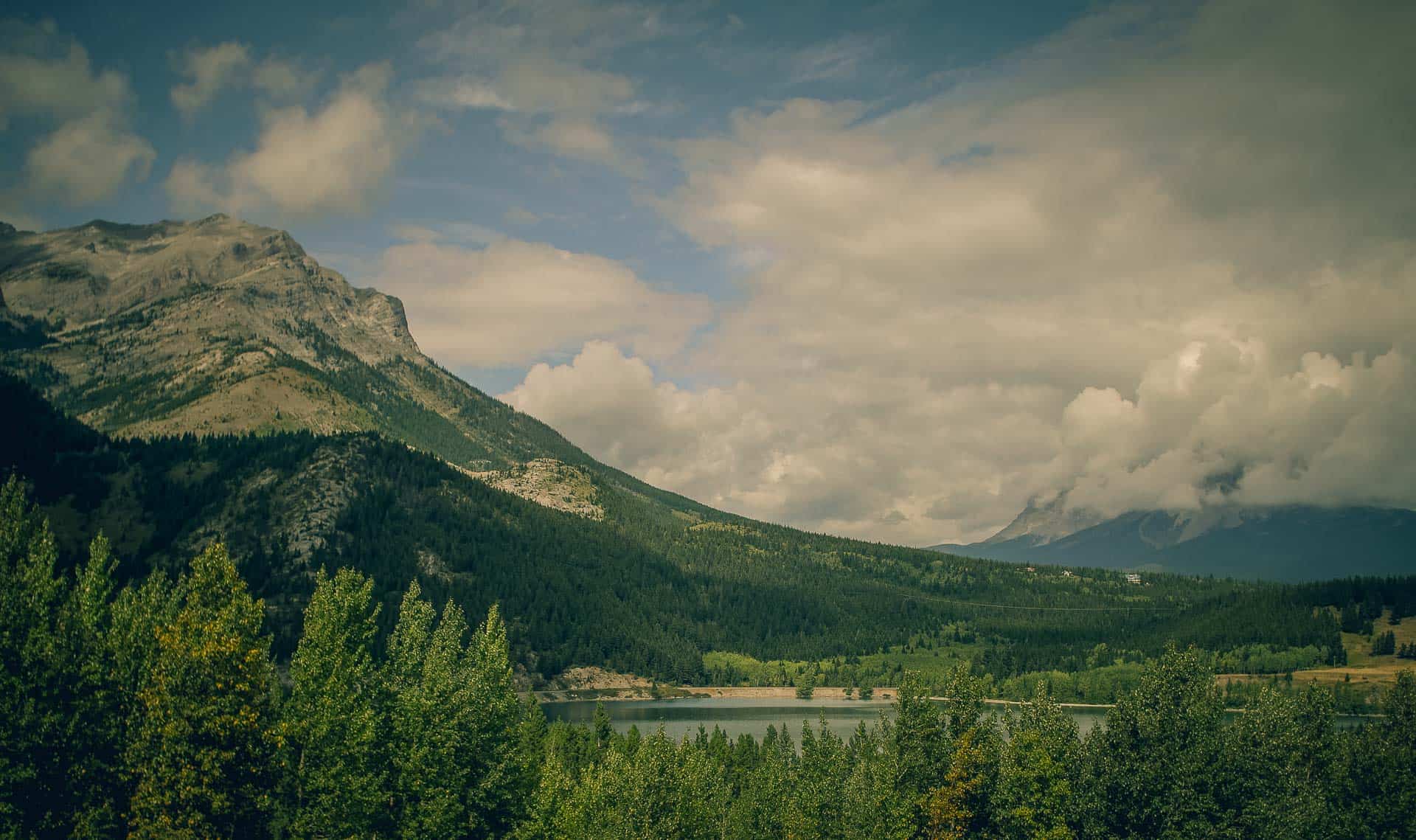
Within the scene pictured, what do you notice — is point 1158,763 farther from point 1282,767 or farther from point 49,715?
point 49,715

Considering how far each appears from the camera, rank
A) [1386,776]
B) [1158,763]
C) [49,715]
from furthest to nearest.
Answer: [1386,776] → [1158,763] → [49,715]

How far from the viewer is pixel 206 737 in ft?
154

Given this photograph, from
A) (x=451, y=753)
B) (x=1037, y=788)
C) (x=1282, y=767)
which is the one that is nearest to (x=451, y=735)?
(x=451, y=753)

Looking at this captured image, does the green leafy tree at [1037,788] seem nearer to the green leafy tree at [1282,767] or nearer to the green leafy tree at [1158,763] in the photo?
the green leafy tree at [1158,763]

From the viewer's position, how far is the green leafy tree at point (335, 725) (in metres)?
52.1

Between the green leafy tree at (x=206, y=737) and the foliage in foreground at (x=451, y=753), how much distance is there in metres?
0.13

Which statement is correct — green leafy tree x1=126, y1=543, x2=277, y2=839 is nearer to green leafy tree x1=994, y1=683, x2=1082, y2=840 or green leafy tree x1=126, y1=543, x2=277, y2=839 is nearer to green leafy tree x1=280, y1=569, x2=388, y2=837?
green leafy tree x1=280, y1=569, x2=388, y2=837

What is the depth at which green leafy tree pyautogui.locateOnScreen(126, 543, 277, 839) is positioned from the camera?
45594 mm

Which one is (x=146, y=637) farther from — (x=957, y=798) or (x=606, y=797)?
(x=957, y=798)

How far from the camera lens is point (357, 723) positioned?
5534 cm

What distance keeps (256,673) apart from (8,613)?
13708mm

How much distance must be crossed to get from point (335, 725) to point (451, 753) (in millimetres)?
10038

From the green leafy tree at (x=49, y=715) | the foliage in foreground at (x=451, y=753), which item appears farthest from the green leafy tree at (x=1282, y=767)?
the green leafy tree at (x=49, y=715)

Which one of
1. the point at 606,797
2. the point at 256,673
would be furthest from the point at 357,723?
the point at 606,797
